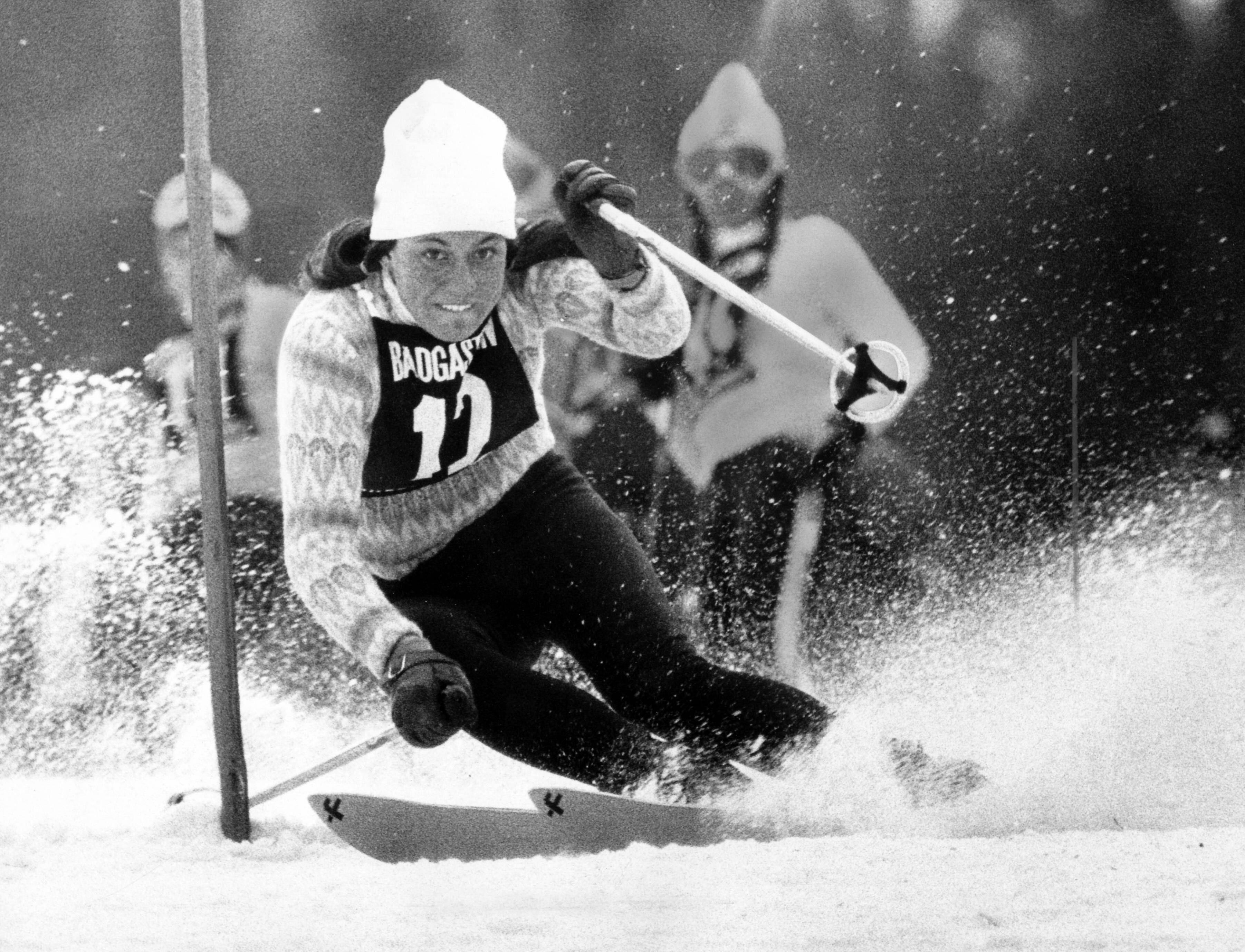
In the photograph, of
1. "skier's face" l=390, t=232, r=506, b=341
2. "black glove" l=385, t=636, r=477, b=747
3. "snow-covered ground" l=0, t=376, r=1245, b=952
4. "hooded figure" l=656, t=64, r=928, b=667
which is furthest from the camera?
"hooded figure" l=656, t=64, r=928, b=667

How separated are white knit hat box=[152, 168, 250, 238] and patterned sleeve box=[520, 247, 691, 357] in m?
0.51

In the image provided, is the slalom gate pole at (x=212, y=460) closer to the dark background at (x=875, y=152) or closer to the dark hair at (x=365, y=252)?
the dark background at (x=875, y=152)

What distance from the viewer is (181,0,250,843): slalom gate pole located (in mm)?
Answer: 2357

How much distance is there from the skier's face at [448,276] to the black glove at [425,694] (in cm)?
54

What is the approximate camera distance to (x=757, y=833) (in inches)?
91.8

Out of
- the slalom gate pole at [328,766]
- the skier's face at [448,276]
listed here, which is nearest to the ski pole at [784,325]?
the skier's face at [448,276]

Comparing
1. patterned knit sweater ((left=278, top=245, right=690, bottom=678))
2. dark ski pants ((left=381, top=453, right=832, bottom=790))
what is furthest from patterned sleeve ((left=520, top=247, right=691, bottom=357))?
dark ski pants ((left=381, top=453, right=832, bottom=790))

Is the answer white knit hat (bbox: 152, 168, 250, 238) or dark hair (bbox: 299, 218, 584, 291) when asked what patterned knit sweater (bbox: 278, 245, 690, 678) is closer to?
dark hair (bbox: 299, 218, 584, 291)

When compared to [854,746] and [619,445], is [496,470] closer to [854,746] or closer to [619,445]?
[619,445]

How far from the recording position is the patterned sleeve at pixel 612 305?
2414mm

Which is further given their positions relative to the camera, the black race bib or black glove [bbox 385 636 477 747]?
the black race bib

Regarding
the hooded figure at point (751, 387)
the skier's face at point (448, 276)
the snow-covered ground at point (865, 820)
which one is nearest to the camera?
the snow-covered ground at point (865, 820)

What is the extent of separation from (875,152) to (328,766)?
1454 millimetres

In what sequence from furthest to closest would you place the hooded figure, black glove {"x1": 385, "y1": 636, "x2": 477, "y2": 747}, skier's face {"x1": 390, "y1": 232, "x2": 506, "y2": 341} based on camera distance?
the hooded figure < skier's face {"x1": 390, "y1": 232, "x2": 506, "y2": 341} < black glove {"x1": 385, "y1": 636, "x2": 477, "y2": 747}
